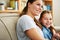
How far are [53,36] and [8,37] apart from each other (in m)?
0.66

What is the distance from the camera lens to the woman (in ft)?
4.84

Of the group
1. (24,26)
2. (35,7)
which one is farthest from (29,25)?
(35,7)

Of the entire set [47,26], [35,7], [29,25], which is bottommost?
[47,26]

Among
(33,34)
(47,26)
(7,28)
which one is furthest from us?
(47,26)

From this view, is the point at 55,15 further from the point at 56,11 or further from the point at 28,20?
the point at 28,20

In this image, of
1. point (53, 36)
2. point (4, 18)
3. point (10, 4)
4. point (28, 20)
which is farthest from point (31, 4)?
point (10, 4)

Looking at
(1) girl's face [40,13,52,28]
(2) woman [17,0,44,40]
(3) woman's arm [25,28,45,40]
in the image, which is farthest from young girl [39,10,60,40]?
(3) woman's arm [25,28,45,40]

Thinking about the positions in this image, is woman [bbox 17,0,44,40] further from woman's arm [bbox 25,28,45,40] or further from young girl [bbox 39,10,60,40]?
young girl [bbox 39,10,60,40]

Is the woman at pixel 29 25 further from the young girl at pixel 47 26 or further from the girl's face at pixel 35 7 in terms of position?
the young girl at pixel 47 26

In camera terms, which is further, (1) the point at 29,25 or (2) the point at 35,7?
(2) the point at 35,7

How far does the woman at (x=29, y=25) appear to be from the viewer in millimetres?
1474

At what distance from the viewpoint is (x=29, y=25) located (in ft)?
4.85

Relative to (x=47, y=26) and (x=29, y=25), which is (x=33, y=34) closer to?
(x=29, y=25)

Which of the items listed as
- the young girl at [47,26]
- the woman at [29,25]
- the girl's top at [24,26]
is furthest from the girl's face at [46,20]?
the girl's top at [24,26]
